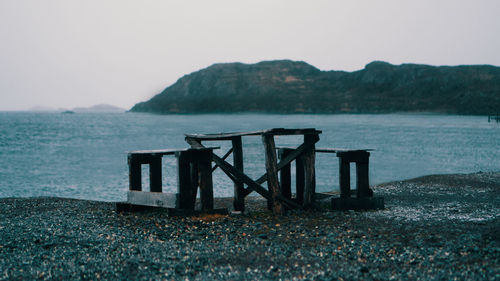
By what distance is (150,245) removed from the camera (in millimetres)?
9781

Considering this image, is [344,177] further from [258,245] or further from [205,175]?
[258,245]

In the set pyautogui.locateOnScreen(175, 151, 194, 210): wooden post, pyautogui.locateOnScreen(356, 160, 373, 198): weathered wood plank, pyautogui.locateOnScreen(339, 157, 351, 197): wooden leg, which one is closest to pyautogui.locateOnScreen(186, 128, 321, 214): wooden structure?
pyautogui.locateOnScreen(339, 157, 351, 197): wooden leg

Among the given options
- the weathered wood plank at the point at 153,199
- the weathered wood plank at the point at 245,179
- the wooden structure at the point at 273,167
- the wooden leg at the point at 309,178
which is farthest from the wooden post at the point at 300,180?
the weathered wood plank at the point at 153,199

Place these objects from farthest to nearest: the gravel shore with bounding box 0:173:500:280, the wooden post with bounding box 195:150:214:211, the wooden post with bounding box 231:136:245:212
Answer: the wooden post with bounding box 231:136:245:212 → the wooden post with bounding box 195:150:214:211 → the gravel shore with bounding box 0:173:500:280

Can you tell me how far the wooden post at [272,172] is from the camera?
13211mm

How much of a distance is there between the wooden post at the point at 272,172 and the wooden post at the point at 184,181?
2.36m

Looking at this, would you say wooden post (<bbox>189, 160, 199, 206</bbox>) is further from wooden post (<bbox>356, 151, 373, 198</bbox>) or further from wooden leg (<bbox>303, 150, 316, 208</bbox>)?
wooden post (<bbox>356, 151, 373, 198</bbox>)

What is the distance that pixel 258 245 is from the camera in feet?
31.7

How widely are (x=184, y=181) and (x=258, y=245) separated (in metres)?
3.76

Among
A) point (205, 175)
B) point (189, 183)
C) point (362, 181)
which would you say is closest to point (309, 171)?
point (362, 181)

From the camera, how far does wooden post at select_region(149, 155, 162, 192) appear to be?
14.2 m

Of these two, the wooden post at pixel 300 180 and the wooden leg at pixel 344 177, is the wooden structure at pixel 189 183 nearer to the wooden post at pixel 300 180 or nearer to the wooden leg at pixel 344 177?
the wooden post at pixel 300 180

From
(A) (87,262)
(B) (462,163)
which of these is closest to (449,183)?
(A) (87,262)

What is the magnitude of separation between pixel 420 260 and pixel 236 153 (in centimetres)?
748
